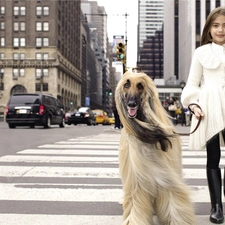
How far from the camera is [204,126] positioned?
3.27 metres

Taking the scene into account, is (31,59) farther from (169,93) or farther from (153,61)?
(153,61)

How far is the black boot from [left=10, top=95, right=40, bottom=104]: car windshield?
53.6 feet

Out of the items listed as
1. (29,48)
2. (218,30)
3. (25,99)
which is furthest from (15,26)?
(218,30)

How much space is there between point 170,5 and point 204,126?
9509 cm

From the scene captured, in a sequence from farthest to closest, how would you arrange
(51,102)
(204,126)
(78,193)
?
(51,102) < (78,193) < (204,126)

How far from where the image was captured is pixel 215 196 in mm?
3266

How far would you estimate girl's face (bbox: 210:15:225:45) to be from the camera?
3.29 metres

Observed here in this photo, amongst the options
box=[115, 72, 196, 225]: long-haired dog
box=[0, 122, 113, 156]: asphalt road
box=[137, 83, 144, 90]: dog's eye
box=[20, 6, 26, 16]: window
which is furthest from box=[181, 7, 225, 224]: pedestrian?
box=[20, 6, 26, 16]: window

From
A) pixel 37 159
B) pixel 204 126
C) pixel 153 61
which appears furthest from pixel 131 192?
pixel 153 61

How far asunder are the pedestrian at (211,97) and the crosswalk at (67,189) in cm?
24

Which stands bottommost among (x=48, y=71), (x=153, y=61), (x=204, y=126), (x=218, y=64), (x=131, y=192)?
(x=131, y=192)

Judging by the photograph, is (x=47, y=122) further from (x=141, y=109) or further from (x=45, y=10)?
(x=45, y=10)

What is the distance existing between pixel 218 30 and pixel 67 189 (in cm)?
256

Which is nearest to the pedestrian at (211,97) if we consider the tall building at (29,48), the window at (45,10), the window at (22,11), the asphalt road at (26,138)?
the asphalt road at (26,138)
